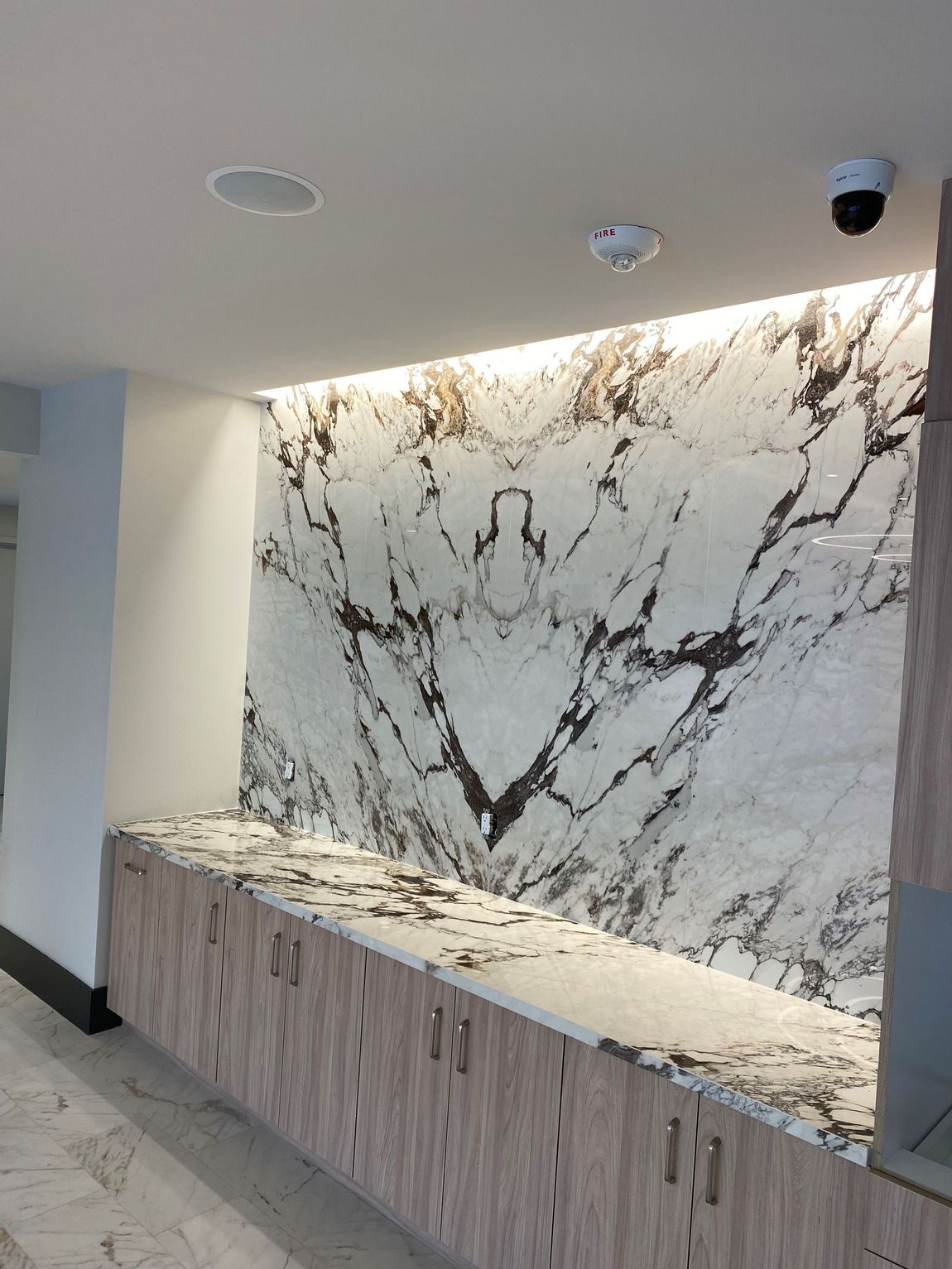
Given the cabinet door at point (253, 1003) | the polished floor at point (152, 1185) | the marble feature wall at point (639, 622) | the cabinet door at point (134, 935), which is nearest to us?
the marble feature wall at point (639, 622)

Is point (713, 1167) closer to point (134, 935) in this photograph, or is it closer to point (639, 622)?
point (639, 622)

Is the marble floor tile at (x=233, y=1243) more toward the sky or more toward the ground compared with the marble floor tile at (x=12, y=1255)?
more toward the sky

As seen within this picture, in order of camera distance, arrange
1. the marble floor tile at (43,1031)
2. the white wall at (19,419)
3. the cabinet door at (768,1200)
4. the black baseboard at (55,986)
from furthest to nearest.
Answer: the white wall at (19,419)
the black baseboard at (55,986)
the marble floor tile at (43,1031)
the cabinet door at (768,1200)

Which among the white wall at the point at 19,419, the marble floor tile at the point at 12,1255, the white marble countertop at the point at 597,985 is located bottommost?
the marble floor tile at the point at 12,1255

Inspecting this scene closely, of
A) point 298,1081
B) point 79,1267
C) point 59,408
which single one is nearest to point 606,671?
point 298,1081

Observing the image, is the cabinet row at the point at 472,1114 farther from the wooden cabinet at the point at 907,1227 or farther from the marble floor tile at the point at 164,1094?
the marble floor tile at the point at 164,1094

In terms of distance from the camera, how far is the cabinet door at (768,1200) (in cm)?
177

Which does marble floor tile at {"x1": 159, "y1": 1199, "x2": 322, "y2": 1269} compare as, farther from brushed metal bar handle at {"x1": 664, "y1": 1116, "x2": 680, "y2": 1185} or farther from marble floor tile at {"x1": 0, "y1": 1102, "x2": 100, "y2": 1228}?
brushed metal bar handle at {"x1": 664, "y1": 1116, "x2": 680, "y2": 1185}

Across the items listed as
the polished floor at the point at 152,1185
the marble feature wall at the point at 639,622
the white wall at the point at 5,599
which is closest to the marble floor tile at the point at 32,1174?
the polished floor at the point at 152,1185

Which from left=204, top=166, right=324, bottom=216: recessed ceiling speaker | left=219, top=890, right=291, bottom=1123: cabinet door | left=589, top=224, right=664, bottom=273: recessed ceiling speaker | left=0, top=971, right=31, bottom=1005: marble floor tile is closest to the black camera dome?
left=589, top=224, right=664, bottom=273: recessed ceiling speaker

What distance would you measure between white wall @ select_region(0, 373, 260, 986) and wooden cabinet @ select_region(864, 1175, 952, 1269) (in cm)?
295

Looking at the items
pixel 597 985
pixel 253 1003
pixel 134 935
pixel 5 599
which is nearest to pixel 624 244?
pixel 597 985

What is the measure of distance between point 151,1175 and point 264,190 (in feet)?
9.18

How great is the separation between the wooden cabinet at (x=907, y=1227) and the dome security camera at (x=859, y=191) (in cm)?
170
